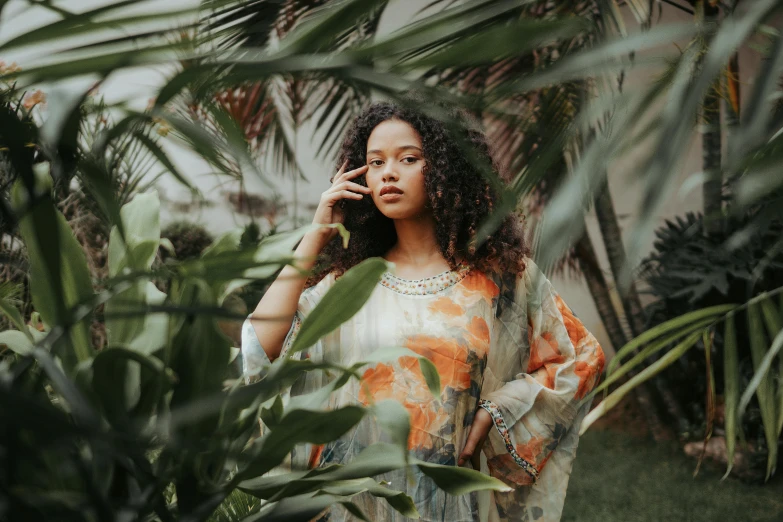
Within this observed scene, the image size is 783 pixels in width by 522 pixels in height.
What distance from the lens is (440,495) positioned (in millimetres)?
1234

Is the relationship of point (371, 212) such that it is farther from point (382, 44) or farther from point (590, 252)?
point (590, 252)

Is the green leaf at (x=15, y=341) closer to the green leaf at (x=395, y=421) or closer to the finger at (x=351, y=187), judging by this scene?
the green leaf at (x=395, y=421)

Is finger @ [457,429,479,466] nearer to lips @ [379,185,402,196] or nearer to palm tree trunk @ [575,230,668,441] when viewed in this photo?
lips @ [379,185,402,196]

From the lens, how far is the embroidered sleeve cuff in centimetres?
128

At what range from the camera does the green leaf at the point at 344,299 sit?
0.77 metres

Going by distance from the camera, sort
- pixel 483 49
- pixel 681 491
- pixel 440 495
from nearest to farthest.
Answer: pixel 483 49, pixel 440 495, pixel 681 491

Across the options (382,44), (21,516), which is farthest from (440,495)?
(382,44)

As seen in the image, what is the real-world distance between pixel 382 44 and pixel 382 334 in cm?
103

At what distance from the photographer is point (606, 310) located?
3.61 m

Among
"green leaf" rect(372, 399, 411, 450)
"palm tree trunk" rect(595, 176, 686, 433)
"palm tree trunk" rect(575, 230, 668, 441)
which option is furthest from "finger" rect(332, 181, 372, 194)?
"palm tree trunk" rect(575, 230, 668, 441)

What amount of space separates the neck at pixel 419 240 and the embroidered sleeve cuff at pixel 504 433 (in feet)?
0.88

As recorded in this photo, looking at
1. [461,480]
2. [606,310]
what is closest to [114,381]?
[461,480]

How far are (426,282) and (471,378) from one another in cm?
18

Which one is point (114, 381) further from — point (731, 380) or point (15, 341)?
point (731, 380)
